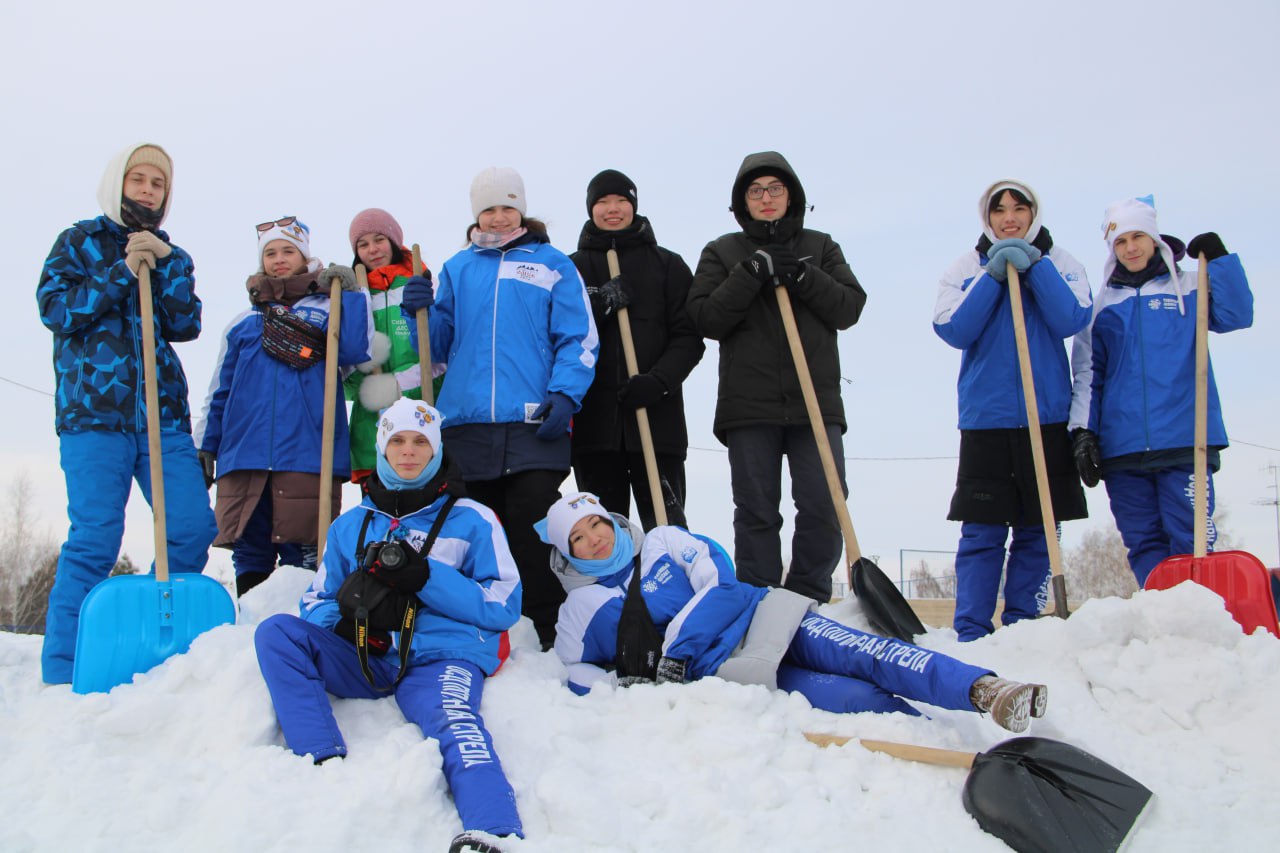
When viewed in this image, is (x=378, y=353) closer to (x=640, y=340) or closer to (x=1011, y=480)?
(x=640, y=340)

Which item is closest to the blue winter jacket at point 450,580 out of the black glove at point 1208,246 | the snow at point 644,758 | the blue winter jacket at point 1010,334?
the snow at point 644,758

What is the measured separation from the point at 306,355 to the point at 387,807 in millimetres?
2747

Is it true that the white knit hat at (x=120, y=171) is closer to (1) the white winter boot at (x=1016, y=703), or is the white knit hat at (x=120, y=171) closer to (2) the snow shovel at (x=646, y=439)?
(2) the snow shovel at (x=646, y=439)

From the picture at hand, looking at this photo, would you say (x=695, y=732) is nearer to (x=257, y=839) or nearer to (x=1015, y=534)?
(x=257, y=839)

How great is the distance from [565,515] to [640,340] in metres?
1.37

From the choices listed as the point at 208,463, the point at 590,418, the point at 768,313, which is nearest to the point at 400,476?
the point at 590,418

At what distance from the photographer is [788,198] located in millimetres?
5375

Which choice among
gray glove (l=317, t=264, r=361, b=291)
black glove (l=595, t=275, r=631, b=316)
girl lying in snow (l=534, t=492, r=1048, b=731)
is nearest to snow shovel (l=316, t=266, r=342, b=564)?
gray glove (l=317, t=264, r=361, b=291)

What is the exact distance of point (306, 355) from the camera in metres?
4.88

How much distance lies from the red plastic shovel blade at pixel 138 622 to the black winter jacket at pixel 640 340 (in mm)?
1967

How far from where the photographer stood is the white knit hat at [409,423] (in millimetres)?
3863

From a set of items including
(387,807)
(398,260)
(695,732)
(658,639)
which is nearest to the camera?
(387,807)

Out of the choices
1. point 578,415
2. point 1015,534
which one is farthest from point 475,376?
point 1015,534

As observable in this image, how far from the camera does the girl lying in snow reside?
338cm
